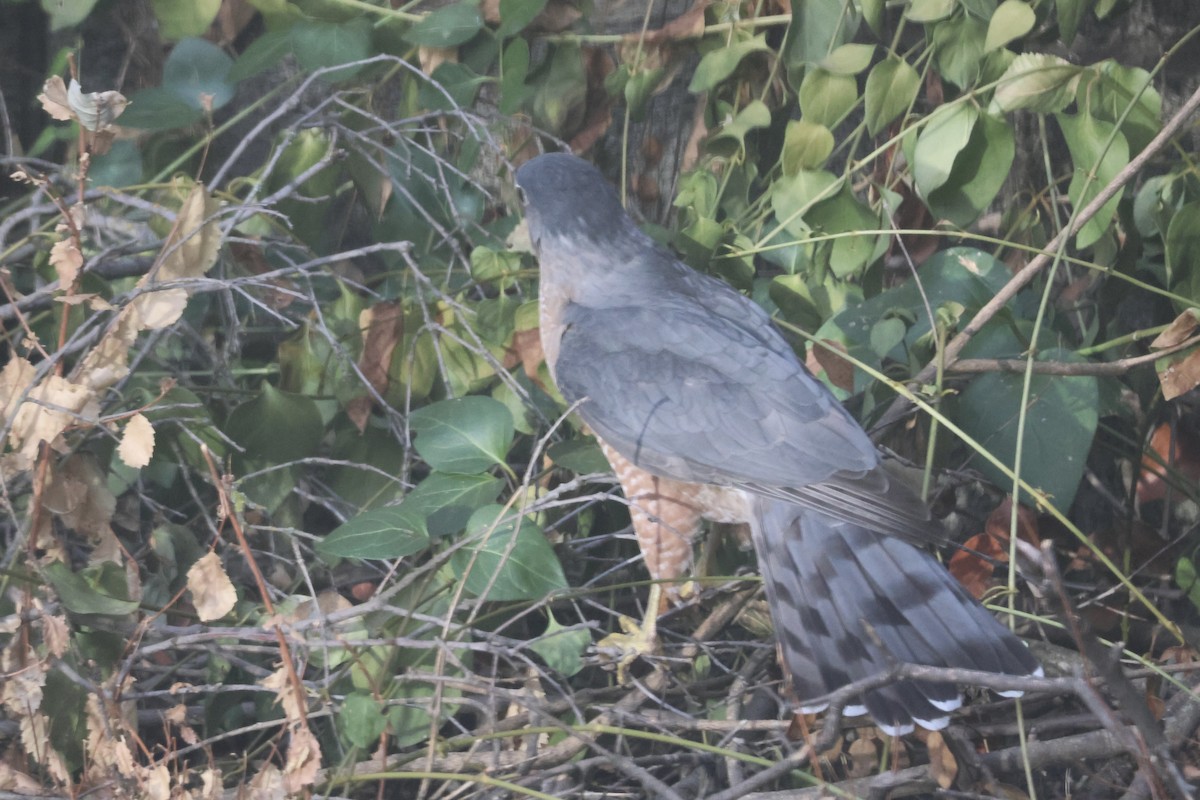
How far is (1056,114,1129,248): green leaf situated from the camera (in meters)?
2.43

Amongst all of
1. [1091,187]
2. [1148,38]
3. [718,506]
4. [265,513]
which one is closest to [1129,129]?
[1091,187]

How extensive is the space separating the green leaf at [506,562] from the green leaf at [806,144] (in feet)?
3.64

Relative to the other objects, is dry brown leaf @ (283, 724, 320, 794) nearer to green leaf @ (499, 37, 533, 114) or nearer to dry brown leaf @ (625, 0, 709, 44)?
green leaf @ (499, 37, 533, 114)

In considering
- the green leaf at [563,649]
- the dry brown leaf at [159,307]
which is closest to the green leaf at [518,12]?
the dry brown leaf at [159,307]

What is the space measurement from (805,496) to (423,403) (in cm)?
116

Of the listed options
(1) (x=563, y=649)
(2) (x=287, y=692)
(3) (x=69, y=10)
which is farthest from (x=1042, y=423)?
(3) (x=69, y=10)

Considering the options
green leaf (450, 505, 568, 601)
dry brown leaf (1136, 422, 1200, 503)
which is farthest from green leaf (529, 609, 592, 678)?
dry brown leaf (1136, 422, 1200, 503)

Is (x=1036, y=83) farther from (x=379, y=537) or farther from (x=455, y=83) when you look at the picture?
(x=379, y=537)

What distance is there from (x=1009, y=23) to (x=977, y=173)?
12.7 inches

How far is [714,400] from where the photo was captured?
8.57 feet

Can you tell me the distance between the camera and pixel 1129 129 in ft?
8.13

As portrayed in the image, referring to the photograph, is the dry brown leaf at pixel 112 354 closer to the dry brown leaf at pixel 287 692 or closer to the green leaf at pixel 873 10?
the dry brown leaf at pixel 287 692

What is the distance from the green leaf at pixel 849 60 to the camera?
2605 mm

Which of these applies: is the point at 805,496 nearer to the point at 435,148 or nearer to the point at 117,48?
the point at 435,148
